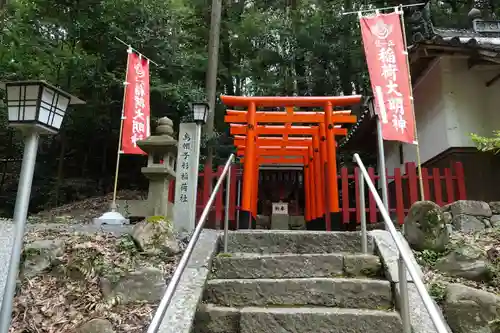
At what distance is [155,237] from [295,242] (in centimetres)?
157

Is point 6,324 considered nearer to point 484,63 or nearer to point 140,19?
point 484,63

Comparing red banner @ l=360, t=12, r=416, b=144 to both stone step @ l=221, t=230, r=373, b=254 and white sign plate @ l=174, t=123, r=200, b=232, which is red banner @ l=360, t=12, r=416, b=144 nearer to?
stone step @ l=221, t=230, r=373, b=254

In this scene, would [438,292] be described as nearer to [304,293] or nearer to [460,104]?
[304,293]

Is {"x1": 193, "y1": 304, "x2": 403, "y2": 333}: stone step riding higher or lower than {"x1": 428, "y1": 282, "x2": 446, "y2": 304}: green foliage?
lower

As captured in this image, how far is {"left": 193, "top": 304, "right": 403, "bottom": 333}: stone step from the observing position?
3.05 metres

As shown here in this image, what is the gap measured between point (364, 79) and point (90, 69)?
988 cm

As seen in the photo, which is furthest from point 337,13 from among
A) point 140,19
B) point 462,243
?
point 462,243

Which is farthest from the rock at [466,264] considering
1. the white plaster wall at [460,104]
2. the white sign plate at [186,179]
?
the white plaster wall at [460,104]

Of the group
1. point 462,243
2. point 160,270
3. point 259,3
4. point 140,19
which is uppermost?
point 259,3

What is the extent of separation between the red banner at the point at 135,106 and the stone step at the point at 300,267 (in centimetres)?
473

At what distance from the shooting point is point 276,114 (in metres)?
6.84

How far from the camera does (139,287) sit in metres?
3.44

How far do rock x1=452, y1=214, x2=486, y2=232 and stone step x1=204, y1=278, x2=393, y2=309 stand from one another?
9.55ft

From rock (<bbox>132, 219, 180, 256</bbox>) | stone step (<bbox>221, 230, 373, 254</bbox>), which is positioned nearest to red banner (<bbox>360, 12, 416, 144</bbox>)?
stone step (<bbox>221, 230, 373, 254</bbox>)
